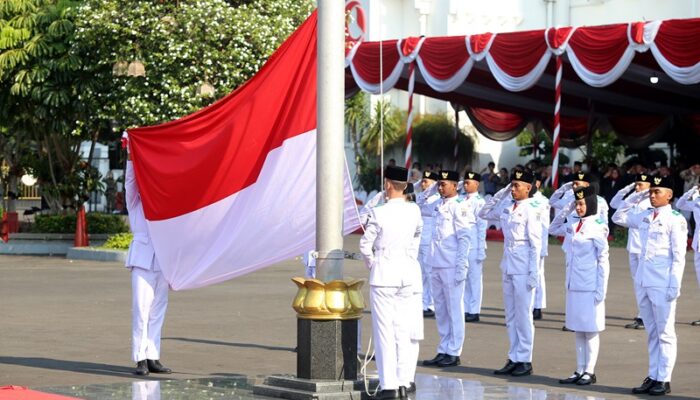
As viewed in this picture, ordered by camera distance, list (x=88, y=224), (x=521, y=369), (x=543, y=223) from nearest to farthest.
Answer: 1. (x=521, y=369)
2. (x=543, y=223)
3. (x=88, y=224)

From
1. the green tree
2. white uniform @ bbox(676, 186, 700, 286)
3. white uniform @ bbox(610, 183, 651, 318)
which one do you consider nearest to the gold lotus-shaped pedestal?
white uniform @ bbox(610, 183, 651, 318)

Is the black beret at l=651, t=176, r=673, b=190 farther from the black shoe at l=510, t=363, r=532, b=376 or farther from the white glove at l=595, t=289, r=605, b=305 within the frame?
the black shoe at l=510, t=363, r=532, b=376

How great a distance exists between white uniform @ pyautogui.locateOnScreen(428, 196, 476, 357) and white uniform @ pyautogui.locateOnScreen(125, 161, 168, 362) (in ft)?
8.84

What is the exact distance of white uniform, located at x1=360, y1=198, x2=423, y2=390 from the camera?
9.52m

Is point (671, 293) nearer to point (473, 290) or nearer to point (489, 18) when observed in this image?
point (473, 290)

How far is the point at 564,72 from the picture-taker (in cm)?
2797

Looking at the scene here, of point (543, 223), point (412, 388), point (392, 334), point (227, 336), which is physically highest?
point (543, 223)

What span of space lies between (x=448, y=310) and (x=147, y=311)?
2885mm

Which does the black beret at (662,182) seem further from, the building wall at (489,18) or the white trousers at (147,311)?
the building wall at (489,18)

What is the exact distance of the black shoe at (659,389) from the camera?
10336mm

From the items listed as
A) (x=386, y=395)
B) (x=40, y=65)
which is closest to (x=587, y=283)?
(x=386, y=395)

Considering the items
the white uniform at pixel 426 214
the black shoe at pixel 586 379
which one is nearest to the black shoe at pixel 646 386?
the black shoe at pixel 586 379

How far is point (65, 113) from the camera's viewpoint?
87.7 feet

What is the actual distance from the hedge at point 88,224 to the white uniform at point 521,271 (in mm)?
16406
